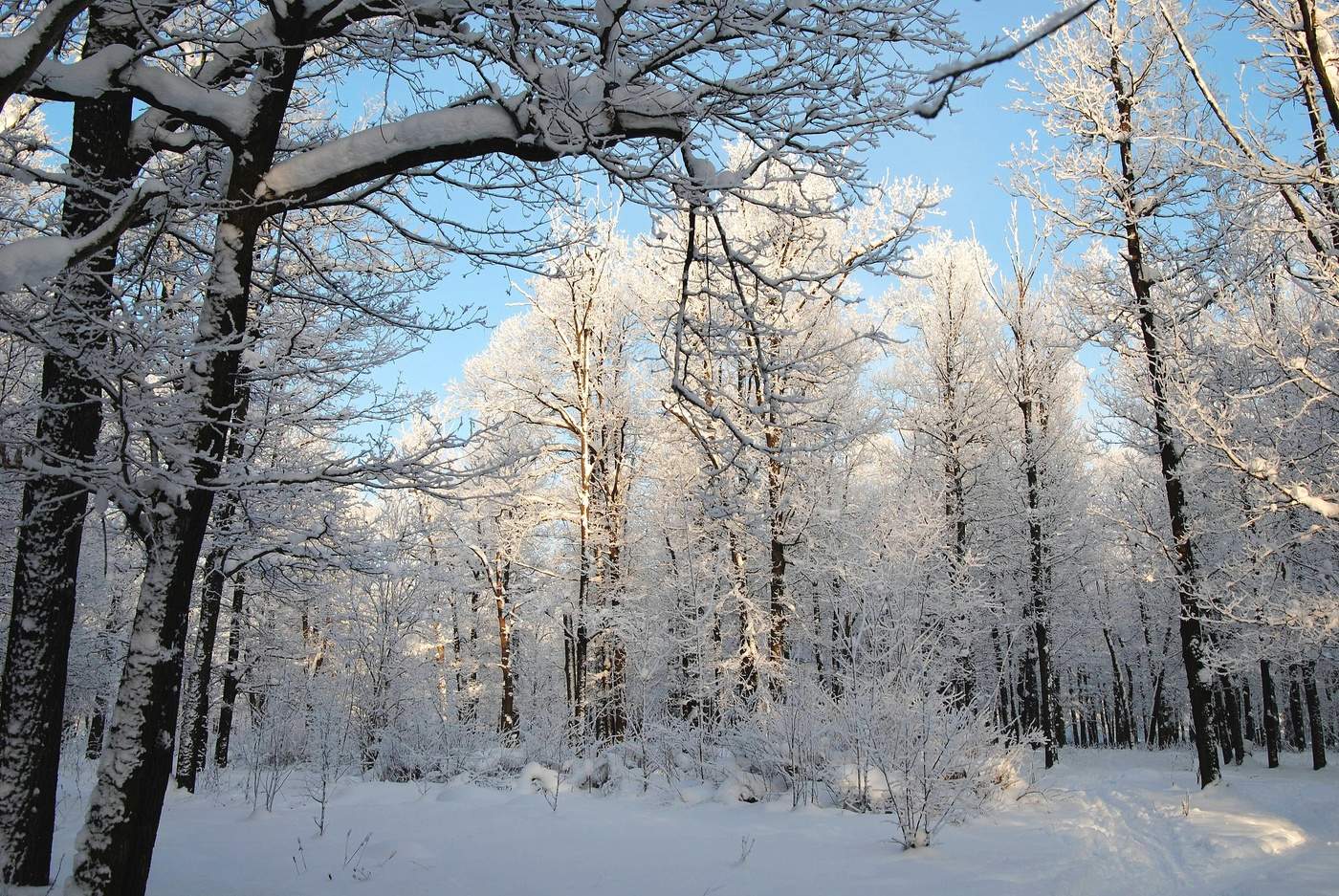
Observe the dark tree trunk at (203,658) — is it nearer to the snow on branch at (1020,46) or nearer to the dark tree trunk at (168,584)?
the dark tree trunk at (168,584)

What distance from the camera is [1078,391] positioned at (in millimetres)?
22281

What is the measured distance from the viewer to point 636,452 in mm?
→ 16016

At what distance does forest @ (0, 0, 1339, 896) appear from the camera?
335 centimetres

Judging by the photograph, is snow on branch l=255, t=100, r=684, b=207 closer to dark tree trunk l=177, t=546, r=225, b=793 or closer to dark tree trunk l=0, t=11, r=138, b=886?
dark tree trunk l=0, t=11, r=138, b=886

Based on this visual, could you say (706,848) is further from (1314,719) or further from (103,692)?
(103,692)

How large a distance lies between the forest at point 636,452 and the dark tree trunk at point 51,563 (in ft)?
0.08

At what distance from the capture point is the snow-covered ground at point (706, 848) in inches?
191

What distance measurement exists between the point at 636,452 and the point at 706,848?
10.6 metres

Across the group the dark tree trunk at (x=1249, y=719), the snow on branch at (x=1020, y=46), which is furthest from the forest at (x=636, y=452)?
the dark tree trunk at (x=1249, y=719)

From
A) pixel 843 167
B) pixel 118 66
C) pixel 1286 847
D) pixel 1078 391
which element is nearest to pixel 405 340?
pixel 118 66

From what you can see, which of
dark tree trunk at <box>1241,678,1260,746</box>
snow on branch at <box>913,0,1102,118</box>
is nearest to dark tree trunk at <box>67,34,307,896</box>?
snow on branch at <box>913,0,1102,118</box>

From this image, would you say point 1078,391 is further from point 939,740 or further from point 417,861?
point 417,861

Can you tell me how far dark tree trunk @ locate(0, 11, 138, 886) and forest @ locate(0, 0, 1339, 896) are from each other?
0.03 metres

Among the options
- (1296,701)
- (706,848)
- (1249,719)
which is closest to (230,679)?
(706,848)
